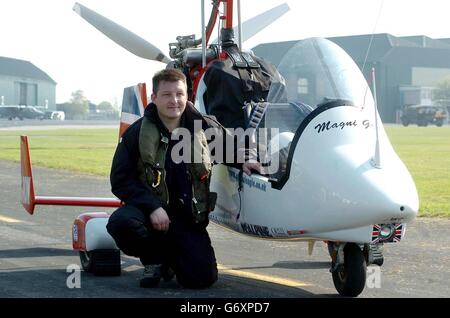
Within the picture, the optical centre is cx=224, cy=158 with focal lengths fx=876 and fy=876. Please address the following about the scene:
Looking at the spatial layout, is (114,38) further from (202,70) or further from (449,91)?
(449,91)

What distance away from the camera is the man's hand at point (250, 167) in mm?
6352

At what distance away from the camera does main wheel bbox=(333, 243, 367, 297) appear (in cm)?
580

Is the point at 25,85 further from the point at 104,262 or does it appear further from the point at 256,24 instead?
Result: the point at 104,262

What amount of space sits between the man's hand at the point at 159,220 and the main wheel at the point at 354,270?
4.09 feet

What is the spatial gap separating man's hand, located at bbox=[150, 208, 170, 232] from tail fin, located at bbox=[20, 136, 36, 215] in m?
2.59

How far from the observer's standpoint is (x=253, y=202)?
6398mm

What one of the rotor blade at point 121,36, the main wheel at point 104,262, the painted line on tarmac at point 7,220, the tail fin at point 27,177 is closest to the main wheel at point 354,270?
the main wheel at point 104,262

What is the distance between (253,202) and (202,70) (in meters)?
1.79

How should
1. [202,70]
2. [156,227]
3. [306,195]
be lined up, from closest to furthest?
1. [306,195]
2. [156,227]
3. [202,70]

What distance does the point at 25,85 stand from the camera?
12238 cm

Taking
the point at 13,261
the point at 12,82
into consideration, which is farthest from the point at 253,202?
the point at 12,82

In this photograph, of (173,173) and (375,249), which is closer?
(375,249)

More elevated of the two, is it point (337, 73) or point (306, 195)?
point (337, 73)

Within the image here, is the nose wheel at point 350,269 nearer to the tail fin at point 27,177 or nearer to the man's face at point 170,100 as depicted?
the man's face at point 170,100
